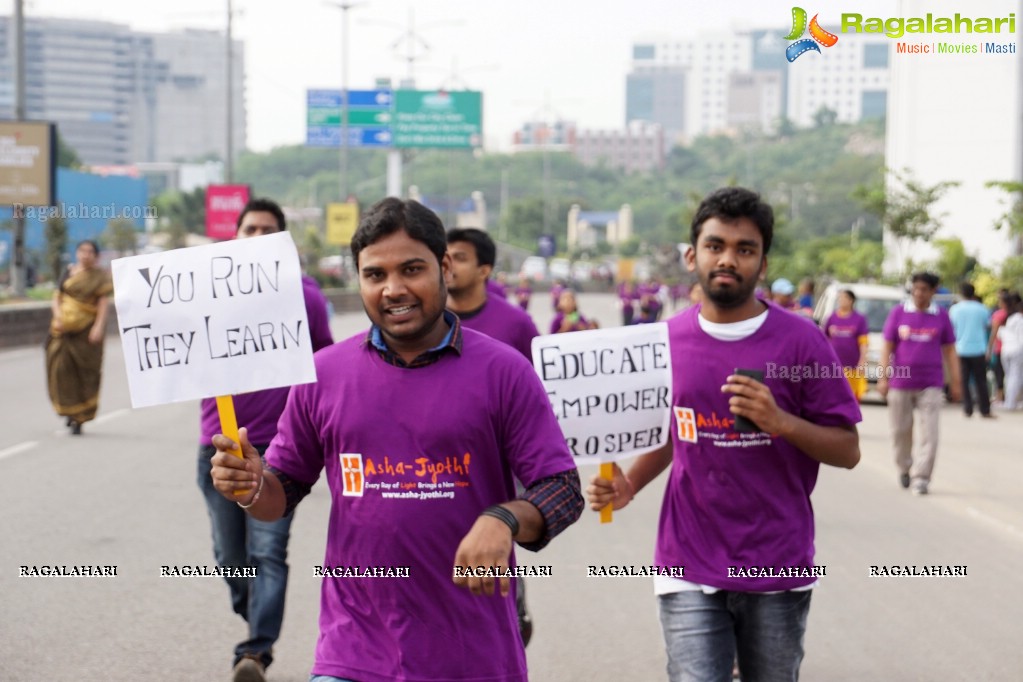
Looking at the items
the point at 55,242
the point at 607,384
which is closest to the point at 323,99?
the point at 55,242

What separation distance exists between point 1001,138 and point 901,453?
1132 inches

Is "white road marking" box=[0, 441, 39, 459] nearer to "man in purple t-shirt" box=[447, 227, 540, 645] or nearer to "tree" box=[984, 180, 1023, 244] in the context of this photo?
"man in purple t-shirt" box=[447, 227, 540, 645]

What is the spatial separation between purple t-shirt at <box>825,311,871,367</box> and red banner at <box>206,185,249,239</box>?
27272 mm

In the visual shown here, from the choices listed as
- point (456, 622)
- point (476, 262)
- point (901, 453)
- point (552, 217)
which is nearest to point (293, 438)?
point (456, 622)

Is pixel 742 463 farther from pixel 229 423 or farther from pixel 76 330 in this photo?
pixel 76 330

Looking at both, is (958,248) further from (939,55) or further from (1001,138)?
(939,55)

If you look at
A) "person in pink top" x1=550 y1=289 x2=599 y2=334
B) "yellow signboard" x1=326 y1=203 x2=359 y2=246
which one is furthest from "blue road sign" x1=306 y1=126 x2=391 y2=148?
"person in pink top" x1=550 y1=289 x2=599 y2=334

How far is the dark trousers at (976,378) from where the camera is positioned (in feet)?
63.6

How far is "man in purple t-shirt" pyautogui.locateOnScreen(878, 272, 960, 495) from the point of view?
39.7 ft

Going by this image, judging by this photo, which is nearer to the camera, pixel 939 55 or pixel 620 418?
pixel 620 418

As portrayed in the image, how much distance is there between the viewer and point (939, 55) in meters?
42.9

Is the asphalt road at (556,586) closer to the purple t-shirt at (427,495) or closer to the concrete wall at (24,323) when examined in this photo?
the purple t-shirt at (427,495)

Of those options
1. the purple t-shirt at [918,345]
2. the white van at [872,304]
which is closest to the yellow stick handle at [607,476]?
the purple t-shirt at [918,345]

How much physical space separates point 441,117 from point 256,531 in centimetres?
5142
